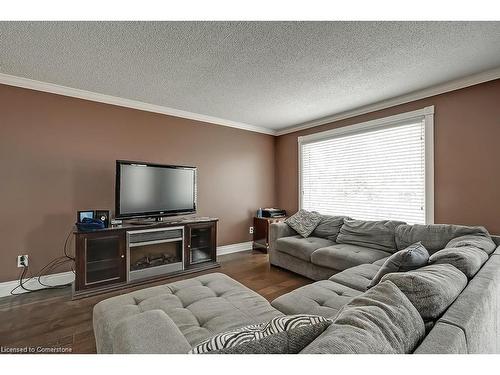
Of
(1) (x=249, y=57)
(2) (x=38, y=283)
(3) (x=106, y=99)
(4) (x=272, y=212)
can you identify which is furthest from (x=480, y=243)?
(2) (x=38, y=283)

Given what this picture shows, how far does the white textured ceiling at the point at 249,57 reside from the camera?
1784 millimetres

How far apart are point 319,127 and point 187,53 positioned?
2793mm

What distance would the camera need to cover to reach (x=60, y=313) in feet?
7.14

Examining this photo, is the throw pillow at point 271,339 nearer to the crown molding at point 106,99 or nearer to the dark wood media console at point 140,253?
the dark wood media console at point 140,253

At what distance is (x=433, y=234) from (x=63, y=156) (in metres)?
4.28

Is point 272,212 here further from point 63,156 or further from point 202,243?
point 63,156

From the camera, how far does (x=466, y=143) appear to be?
2.65 m

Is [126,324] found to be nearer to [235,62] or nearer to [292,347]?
[292,347]

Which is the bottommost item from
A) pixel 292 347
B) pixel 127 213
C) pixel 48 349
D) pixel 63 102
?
pixel 48 349

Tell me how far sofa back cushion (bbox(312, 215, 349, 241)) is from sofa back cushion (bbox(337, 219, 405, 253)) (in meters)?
0.13

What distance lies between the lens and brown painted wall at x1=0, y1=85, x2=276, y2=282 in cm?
261

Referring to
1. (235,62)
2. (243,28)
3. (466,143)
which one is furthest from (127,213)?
(466,143)

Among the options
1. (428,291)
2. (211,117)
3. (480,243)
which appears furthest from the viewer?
(211,117)
